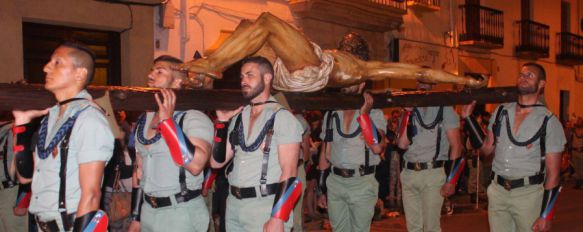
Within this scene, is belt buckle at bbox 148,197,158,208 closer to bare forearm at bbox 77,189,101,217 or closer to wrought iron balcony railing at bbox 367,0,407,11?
bare forearm at bbox 77,189,101,217

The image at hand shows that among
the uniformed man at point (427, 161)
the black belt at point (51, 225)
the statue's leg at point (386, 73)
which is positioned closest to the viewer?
the black belt at point (51, 225)

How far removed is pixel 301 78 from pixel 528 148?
2295mm

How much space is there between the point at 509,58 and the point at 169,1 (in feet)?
48.0

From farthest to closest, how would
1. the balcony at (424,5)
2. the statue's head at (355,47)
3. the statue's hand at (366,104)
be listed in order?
the balcony at (424,5), the statue's hand at (366,104), the statue's head at (355,47)

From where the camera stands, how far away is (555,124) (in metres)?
5.61

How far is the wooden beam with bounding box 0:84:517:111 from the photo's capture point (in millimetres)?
3512

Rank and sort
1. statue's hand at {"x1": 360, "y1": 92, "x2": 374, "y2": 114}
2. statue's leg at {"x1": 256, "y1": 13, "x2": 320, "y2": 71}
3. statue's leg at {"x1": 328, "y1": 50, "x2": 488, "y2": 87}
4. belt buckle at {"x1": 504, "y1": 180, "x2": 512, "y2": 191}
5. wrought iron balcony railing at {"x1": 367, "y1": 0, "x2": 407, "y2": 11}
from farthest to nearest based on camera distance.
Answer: wrought iron balcony railing at {"x1": 367, "y1": 0, "x2": 407, "y2": 11} → statue's hand at {"x1": 360, "y1": 92, "x2": 374, "y2": 114} → belt buckle at {"x1": 504, "y1": 180, "x2": 512, "y2": 191} → statue's leg at {"x1": 328, "y1": 50, "x2": 488, "y2": 87} → statue's leg at {"x1": 256, "y1": 13, "x2": 320, "y2": 71}

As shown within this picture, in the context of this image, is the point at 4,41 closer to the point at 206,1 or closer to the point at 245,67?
the point at 206,1

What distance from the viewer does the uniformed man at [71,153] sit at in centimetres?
334

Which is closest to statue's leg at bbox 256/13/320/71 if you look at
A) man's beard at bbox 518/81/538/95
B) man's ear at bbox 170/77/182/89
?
man's ear at bbox 170/77/182/89

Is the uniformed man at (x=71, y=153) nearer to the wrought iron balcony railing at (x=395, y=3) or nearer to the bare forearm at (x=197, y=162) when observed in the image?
the bare forearm at (x=197, y=162)

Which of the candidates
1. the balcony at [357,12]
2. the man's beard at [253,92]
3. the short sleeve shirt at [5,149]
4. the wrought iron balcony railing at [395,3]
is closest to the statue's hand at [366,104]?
the man's beard at [253,92]

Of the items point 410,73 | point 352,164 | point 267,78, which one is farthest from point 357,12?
point 267,78

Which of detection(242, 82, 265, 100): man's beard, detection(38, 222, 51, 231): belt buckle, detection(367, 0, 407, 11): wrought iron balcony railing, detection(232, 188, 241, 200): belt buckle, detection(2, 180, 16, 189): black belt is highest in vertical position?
detection(367, 0, 407, 11): wrought iron balcony railing
